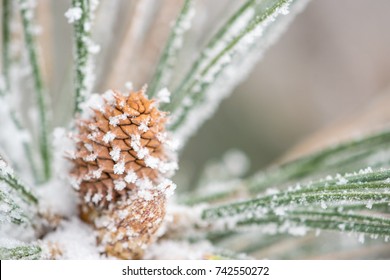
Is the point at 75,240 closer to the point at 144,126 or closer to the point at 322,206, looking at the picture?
the point at 144,126

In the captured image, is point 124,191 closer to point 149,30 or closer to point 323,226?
point 323,226

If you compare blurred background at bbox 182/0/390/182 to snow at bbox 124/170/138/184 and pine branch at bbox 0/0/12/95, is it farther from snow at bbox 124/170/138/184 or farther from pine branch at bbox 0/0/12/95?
snow at bbox 124/170/138/184

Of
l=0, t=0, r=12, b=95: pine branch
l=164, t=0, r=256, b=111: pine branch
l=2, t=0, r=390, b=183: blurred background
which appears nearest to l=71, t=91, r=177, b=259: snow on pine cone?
l=164, t=0, r=256, b=111: pine branch

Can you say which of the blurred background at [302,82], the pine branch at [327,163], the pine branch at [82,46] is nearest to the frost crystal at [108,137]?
the pine branch at [82,46]

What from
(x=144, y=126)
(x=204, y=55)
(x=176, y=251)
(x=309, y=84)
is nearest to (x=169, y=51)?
(x=204, y=55)

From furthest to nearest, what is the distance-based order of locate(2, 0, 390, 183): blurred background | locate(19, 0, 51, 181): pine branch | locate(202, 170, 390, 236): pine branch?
1. locate(2, 0, 390, 183): blurred background
2. locate(19, 0, 51, 181): pine branch
3. locate(202, 170, 390, 236): pine branch

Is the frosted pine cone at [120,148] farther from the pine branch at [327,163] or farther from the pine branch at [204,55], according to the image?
the pine branch at [327,163]
